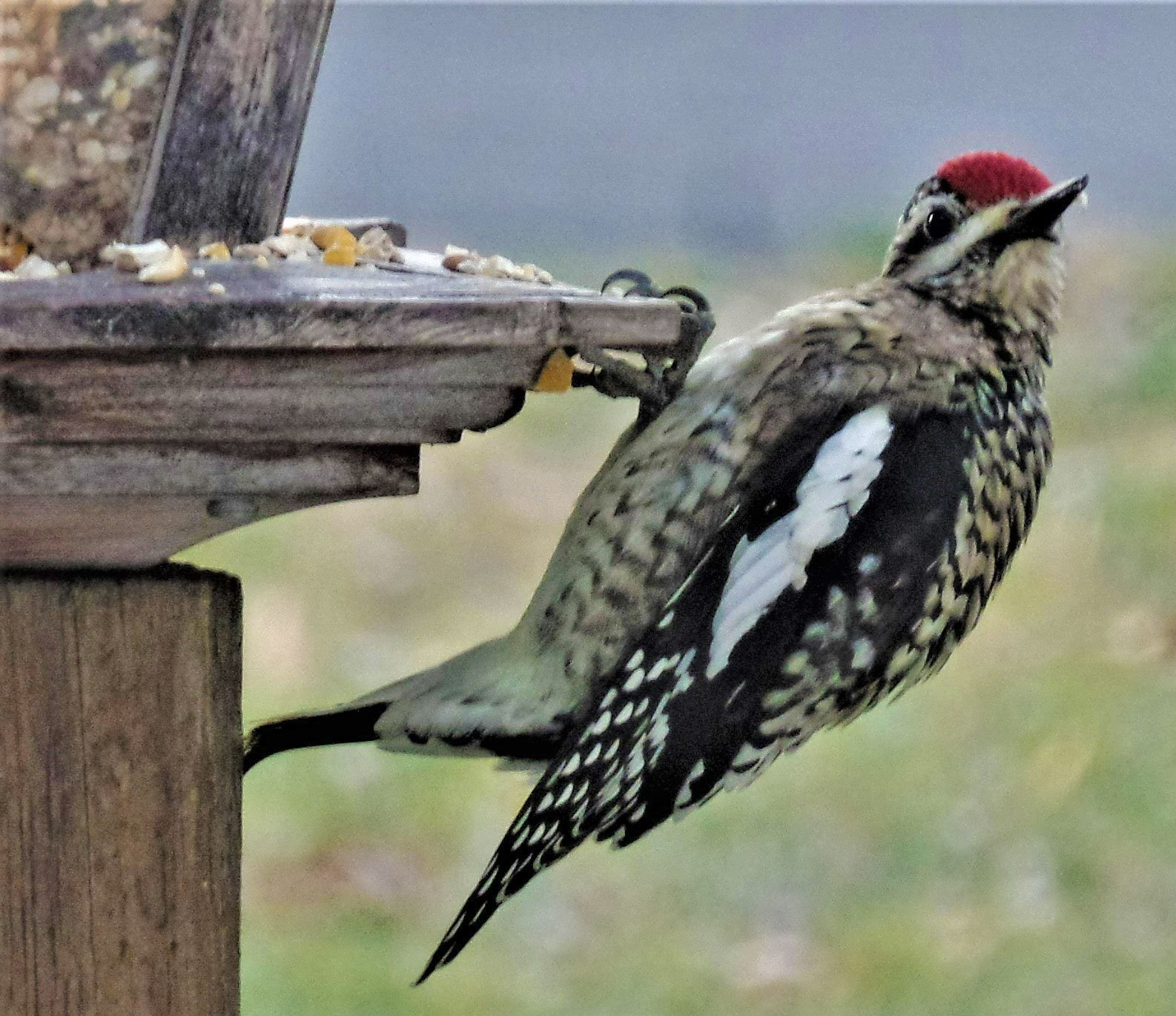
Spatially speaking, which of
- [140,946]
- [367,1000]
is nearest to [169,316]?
[140,946]

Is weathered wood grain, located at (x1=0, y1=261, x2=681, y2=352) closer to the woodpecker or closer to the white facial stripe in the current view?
the woodpecker

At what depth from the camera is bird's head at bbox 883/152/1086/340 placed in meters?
2.16

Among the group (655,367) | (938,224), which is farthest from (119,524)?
(938,224)

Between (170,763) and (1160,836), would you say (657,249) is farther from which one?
(170,763)

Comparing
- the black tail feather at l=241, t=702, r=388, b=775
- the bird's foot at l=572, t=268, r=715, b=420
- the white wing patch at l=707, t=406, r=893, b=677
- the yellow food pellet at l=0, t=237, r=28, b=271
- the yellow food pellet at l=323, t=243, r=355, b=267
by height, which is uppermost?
the yellow food pellet at l=323, t=243, r=355, b=267

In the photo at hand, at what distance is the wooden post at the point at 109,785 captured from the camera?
5.32ft

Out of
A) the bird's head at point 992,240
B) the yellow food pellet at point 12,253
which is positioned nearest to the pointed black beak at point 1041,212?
the bird's head at point 992,240

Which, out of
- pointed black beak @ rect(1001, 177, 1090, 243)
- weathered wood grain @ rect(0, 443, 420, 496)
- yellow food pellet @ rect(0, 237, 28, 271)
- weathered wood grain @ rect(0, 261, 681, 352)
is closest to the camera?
weathered wood grain @ rect(0, 261, 681, 352)

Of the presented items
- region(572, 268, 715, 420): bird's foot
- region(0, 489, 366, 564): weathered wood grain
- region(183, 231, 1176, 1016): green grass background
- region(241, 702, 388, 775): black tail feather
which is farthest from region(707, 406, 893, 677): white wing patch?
region(183, 231, 1176, 1016): green grass background

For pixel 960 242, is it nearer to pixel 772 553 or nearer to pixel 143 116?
pixel 772 553

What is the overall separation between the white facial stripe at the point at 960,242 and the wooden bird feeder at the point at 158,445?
76 cm

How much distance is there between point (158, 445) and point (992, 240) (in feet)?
3.70

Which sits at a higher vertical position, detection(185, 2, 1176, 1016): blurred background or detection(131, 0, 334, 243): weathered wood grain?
detection(131, 0, 334, 243): weathered wood grain

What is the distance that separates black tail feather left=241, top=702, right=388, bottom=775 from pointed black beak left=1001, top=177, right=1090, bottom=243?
0.97 meters
